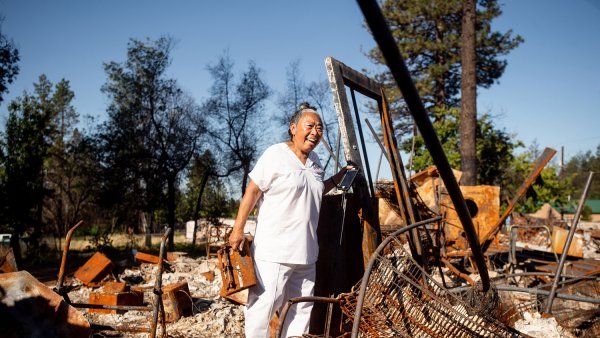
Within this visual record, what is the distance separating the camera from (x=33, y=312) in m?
3.46

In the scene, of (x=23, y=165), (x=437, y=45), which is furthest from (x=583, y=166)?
(x=23, y=165)

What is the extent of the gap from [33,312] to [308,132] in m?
2.71

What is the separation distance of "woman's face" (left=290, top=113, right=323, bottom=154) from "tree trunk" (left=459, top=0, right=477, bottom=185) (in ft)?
30.5

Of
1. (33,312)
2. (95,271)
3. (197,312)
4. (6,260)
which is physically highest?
(6,260)

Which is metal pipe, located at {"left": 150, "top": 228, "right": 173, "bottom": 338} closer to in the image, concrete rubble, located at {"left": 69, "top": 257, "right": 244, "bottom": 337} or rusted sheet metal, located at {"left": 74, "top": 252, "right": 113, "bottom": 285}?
concrete rubble, located at {"left": 69, "top": 257, "right": 244, "bottom": 337}

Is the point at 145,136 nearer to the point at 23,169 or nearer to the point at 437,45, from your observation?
the point at 23,169

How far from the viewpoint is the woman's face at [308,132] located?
10.2 feet

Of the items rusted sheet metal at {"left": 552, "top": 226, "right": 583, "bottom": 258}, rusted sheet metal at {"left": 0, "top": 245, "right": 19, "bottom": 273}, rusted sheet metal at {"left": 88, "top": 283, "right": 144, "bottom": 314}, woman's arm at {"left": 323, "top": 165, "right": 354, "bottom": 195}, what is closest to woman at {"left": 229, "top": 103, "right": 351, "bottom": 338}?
woman's arm at {"left": 323, "top": 165, "right": 354, "bottom": 195}

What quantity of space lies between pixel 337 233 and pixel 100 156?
2095 centimetres

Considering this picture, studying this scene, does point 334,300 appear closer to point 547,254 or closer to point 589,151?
point 547,254

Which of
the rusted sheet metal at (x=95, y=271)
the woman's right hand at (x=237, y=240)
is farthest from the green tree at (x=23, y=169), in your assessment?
the woman's right hand at (x=237, y=240)

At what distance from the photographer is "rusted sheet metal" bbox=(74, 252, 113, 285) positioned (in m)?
7.06

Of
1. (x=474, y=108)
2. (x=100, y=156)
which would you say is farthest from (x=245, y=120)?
(x=474, y=108)

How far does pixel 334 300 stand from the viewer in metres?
2.40
